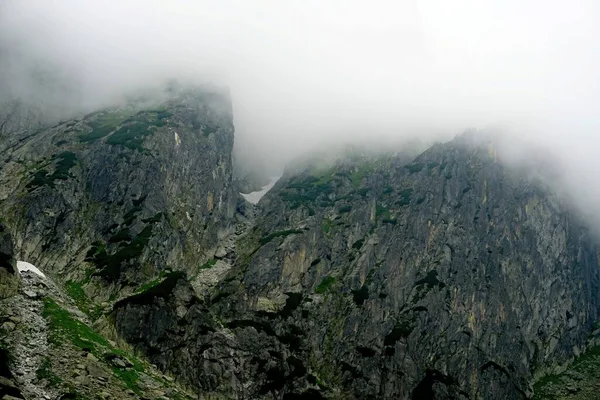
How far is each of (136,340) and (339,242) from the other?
78.1m

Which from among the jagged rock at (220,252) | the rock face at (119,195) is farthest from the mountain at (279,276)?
the jagged rock at (220,252)

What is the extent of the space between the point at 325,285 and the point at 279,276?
13.7 m

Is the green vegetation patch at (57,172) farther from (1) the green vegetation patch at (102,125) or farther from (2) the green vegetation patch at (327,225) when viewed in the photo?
(2) the green vegetation patch at (327,225)

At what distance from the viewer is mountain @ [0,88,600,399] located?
100500 mm

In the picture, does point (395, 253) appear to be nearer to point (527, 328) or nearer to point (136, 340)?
point (527, 328)

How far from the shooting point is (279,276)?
5655 inches

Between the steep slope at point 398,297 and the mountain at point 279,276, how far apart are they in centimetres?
50

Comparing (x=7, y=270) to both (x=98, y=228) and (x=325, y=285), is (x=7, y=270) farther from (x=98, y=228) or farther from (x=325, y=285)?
(x=325, y=285)

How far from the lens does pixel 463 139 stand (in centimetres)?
19812

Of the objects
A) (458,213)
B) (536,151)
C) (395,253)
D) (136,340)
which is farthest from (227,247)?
(536,151)

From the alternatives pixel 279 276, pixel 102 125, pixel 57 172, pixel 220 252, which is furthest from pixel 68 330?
pixel 102 125

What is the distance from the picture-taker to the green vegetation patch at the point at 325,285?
142 m

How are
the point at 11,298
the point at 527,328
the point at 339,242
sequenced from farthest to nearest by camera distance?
the point at 339,242, the point at 527,328, the point at 11,298

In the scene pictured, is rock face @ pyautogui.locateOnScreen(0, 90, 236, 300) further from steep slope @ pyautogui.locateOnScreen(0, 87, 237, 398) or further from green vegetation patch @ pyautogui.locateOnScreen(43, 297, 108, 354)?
green vegetation patch @ pyautogui.locateOnScreen(43, 297, 108, 354)
